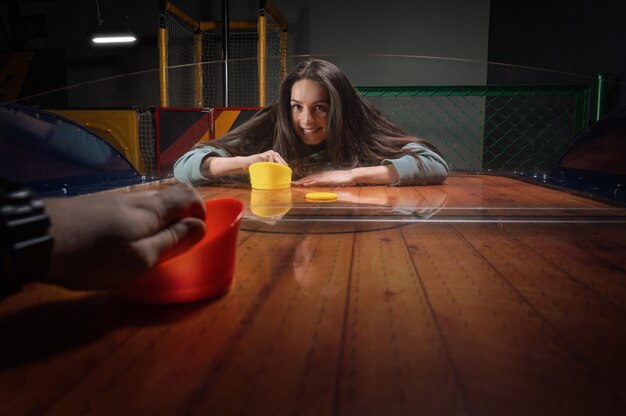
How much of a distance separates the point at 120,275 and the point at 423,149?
1372 millimetres

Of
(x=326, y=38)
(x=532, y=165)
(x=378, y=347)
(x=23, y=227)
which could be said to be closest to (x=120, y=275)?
(x=23, y=227)

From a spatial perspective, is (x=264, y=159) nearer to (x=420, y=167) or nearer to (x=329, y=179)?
(x=329, y=179)

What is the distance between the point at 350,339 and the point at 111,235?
0.24 meters

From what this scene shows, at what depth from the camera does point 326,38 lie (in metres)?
3.89

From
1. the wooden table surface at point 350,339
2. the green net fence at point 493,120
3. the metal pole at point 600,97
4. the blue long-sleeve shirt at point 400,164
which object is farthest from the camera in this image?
the green net fence at point 493,120

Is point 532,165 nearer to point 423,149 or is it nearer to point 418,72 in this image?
point 423,149

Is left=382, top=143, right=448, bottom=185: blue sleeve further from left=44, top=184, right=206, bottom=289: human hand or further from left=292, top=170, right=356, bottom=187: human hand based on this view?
left=44, top=184, right=206, bottom=289: human hand

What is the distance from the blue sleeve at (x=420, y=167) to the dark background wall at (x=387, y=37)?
243mm

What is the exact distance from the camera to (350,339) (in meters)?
0.44

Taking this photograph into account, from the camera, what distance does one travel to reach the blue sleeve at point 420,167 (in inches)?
61.7

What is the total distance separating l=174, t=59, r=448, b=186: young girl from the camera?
4.80 feet

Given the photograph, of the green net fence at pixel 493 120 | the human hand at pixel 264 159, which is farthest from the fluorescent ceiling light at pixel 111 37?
the human hand at pixel 264 159

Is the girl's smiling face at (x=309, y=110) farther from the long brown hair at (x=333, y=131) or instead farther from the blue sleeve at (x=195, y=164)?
the blue sleeve at (x=195, y=164)

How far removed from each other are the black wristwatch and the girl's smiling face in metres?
1.15
